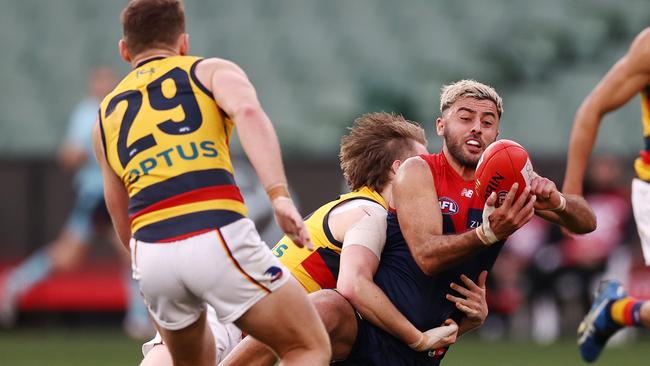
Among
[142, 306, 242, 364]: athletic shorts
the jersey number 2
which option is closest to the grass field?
[142, 306, 242, 364]: athletic shorts

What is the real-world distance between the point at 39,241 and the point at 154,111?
7.80m

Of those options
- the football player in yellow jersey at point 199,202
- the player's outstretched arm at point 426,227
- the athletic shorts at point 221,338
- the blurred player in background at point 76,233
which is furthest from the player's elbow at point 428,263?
the blurred player in background at point 76,233

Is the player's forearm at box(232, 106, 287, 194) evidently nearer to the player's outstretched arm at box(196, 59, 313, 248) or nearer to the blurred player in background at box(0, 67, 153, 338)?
the player's outstretched arm at box(196, 59, 313, 248)

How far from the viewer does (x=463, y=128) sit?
5051 millimetres

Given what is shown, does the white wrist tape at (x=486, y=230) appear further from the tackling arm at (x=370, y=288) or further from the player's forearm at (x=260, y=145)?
the player's forearm at (x=260, y=145)

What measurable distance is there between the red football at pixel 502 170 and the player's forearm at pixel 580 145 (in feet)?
5.17

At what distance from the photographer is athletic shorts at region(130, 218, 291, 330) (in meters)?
4.36

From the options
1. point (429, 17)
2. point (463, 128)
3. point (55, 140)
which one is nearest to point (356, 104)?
point (429, 17)

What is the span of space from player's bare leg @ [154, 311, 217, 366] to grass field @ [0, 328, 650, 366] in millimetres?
4246

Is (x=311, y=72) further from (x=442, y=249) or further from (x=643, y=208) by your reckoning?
(x=442, y=249)

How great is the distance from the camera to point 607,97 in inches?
242

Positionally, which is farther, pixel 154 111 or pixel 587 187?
pixel 587 187

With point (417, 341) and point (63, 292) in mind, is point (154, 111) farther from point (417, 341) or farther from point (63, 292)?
point (63, 292)

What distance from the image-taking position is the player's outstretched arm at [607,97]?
6.00m
